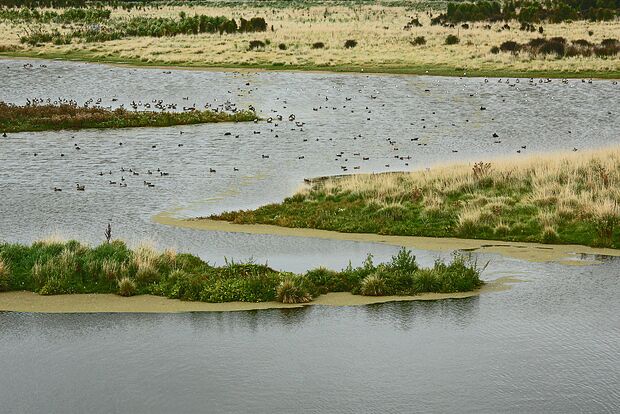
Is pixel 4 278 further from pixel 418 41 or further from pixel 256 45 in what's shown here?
pixel 418 41

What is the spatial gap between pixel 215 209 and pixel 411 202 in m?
6.30

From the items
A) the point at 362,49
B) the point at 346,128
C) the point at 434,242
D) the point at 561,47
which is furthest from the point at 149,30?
the point at 434,242

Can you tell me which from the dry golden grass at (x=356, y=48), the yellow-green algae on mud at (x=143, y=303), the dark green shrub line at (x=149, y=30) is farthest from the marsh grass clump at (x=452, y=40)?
the yellow-green algae on mud at (x=143, y=303)

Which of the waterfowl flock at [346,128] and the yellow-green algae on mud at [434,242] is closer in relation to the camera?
the yellow-green algae on mud at [434,242]

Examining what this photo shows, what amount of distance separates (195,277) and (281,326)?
3347 mm

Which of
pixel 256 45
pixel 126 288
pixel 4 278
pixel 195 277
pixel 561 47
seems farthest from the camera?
pixel 256 45

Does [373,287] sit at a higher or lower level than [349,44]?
lower

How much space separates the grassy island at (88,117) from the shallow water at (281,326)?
13.3 feet

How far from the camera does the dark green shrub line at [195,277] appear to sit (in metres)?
20.1

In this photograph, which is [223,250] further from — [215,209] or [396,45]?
[396,45]

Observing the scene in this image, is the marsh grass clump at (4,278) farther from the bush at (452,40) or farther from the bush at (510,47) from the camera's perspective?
the bush at (452,40)

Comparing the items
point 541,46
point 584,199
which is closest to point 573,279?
point 584,199

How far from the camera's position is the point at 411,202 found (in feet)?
93.7

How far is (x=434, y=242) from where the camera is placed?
82.5ft
